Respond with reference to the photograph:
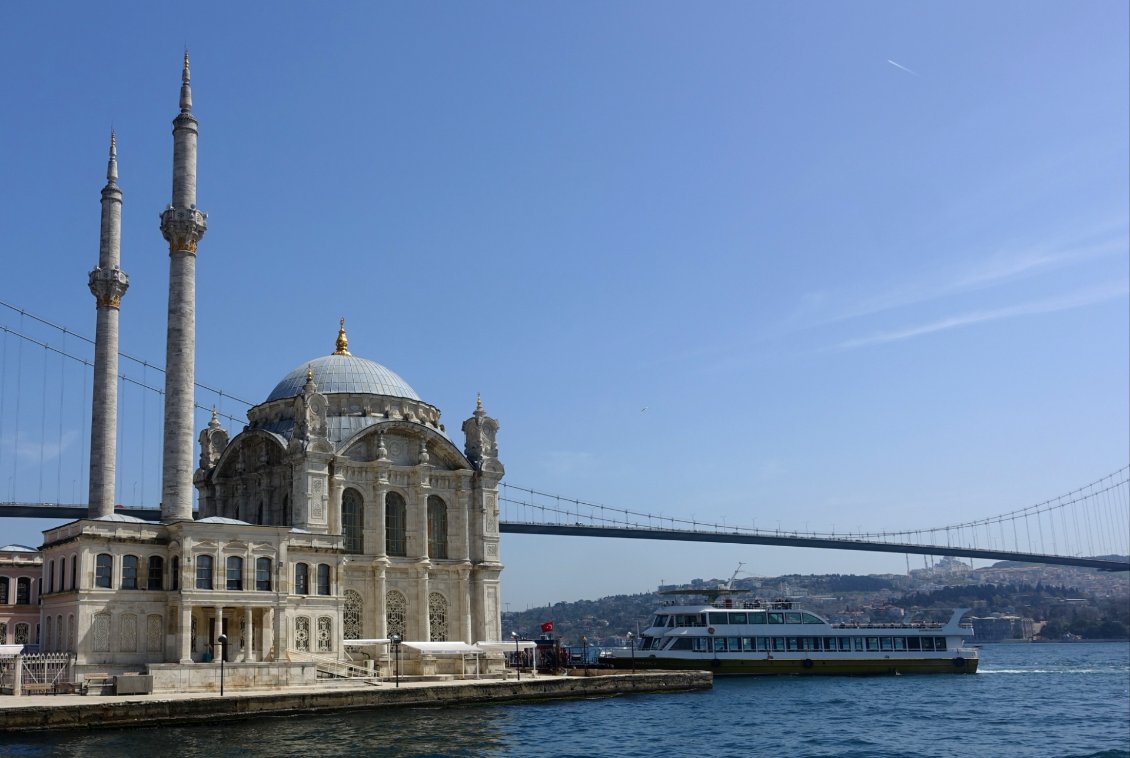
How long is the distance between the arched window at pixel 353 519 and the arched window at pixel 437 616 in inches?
184

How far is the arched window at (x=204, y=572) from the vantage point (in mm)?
42781

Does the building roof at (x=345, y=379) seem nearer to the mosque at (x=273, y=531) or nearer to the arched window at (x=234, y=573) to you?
the mosque at (x=273, y=531)

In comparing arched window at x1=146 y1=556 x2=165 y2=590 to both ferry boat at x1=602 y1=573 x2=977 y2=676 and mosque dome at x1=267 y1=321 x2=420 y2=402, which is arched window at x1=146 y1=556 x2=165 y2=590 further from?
ferry boat at x1=602 y1=573 x2=977 y2=676

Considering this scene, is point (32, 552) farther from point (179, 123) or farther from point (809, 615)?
point (809, 615)

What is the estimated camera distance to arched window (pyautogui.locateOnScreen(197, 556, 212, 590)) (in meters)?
42.8

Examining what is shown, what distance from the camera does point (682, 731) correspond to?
38.3 metres

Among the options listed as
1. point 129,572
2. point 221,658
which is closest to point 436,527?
point 129,572

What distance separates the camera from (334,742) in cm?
3225

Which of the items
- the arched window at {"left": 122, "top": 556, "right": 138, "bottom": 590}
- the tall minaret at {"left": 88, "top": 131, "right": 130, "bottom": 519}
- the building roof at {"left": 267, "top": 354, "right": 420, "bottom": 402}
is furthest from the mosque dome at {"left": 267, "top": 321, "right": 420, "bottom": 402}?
the arched window at {"left": 122, "top": 556, "right": 138, "bottom": 590}

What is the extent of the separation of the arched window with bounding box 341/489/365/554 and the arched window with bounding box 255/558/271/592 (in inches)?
341

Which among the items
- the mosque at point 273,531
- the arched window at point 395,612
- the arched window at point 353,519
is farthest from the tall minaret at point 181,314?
the arched window at point 395,612

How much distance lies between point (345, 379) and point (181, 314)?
12.0m

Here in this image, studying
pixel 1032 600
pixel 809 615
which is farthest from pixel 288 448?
pixel 1032 600

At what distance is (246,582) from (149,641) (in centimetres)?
399
